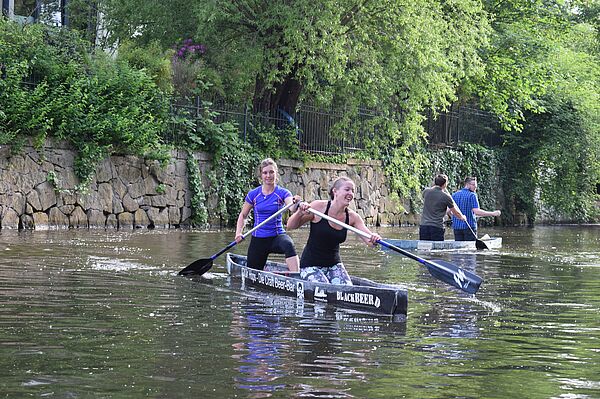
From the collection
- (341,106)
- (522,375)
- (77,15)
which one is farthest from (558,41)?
(522,375)

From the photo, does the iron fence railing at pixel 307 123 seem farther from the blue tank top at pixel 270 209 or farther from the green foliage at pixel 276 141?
the blue tank top at pixel 270 209

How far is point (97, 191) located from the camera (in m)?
25.4

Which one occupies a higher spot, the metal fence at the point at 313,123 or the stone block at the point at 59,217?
the metal fence at the point at 313,123

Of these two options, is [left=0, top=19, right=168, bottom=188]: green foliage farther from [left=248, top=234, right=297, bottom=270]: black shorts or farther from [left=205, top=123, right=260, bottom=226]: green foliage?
[left=248, top=234, right=297, bottom=270]: black shorts

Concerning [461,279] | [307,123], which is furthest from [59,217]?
[461,279]

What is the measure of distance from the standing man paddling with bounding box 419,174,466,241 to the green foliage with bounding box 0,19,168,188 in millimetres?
7432

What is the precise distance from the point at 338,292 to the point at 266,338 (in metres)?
2.51

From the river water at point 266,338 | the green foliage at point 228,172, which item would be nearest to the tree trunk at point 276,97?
the green foliage at point 228,172

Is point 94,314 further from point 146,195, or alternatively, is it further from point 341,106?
point 341,106

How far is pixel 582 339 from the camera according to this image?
1019 centimetres

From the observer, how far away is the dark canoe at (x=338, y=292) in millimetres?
11289

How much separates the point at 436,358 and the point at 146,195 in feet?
60.7

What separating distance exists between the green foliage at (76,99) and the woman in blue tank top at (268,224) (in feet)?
32.5

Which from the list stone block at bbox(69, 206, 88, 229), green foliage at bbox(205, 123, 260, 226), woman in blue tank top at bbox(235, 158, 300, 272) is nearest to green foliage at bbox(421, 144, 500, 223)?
green foliage at bbox(205, 123, 260, 226)
